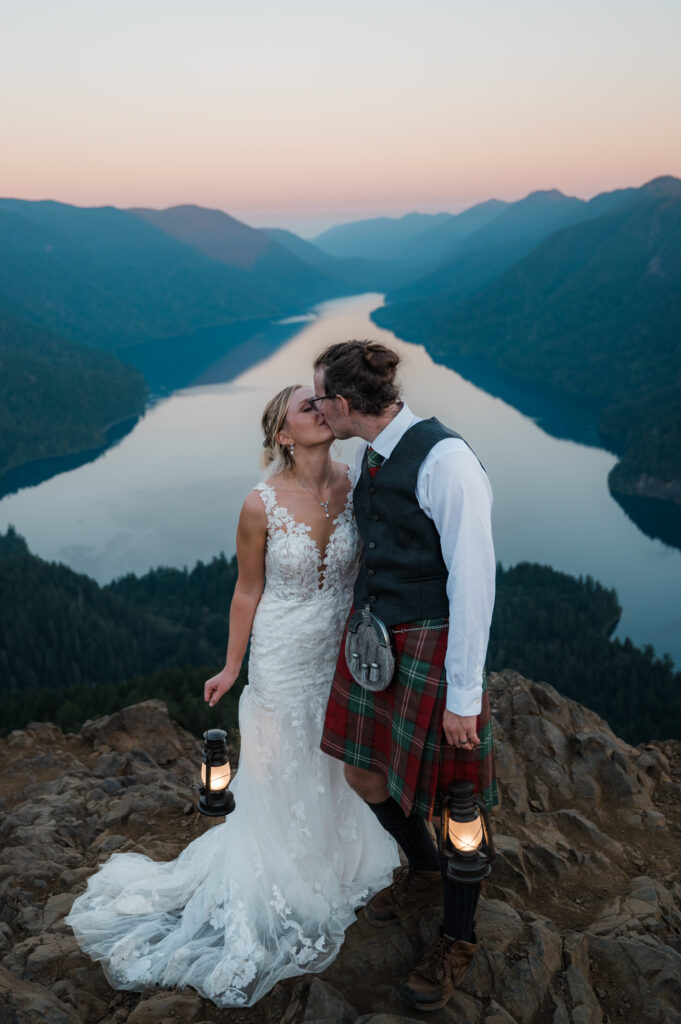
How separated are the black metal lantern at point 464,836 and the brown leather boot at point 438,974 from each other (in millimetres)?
394

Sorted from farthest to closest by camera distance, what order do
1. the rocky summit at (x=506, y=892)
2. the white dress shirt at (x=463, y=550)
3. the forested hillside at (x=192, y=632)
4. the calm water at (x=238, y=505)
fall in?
the calm water at (x=238, y=505) < the forested hillside at (x=192, y=632) < the rocky summit at (x=506, y=892) < the white dress shirt at (x=463, y=550)

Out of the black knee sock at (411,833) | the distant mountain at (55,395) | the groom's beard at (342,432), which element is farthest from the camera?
the distant mountain at (55,395)

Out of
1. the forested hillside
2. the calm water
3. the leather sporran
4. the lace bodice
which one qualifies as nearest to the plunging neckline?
the lace bodice

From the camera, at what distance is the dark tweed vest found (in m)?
2.92

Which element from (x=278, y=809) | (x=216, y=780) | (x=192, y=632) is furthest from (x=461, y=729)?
(x=192, y=632)

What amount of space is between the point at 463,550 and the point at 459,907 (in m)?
1.45

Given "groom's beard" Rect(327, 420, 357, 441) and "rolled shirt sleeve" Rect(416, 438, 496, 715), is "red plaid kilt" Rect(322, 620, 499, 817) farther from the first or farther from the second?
"groom's beard" Rect(327, 420, 357, 441)

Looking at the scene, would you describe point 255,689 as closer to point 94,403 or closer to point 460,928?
point 460,928

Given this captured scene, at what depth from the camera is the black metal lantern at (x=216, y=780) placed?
3.90m

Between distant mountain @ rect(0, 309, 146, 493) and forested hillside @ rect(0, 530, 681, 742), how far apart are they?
46.5 m

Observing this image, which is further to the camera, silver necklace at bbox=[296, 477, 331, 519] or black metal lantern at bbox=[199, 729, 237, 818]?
black metal lantern at bbox=[199, 729, 237, 818]

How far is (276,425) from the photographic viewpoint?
3.46 metres

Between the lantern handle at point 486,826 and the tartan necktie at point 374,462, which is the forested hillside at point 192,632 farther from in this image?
the tartan necktie at point 374,462

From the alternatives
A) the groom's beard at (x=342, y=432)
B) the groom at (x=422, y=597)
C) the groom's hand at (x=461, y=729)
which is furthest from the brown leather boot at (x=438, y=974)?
the groom's beard at (x=342, y=432)
